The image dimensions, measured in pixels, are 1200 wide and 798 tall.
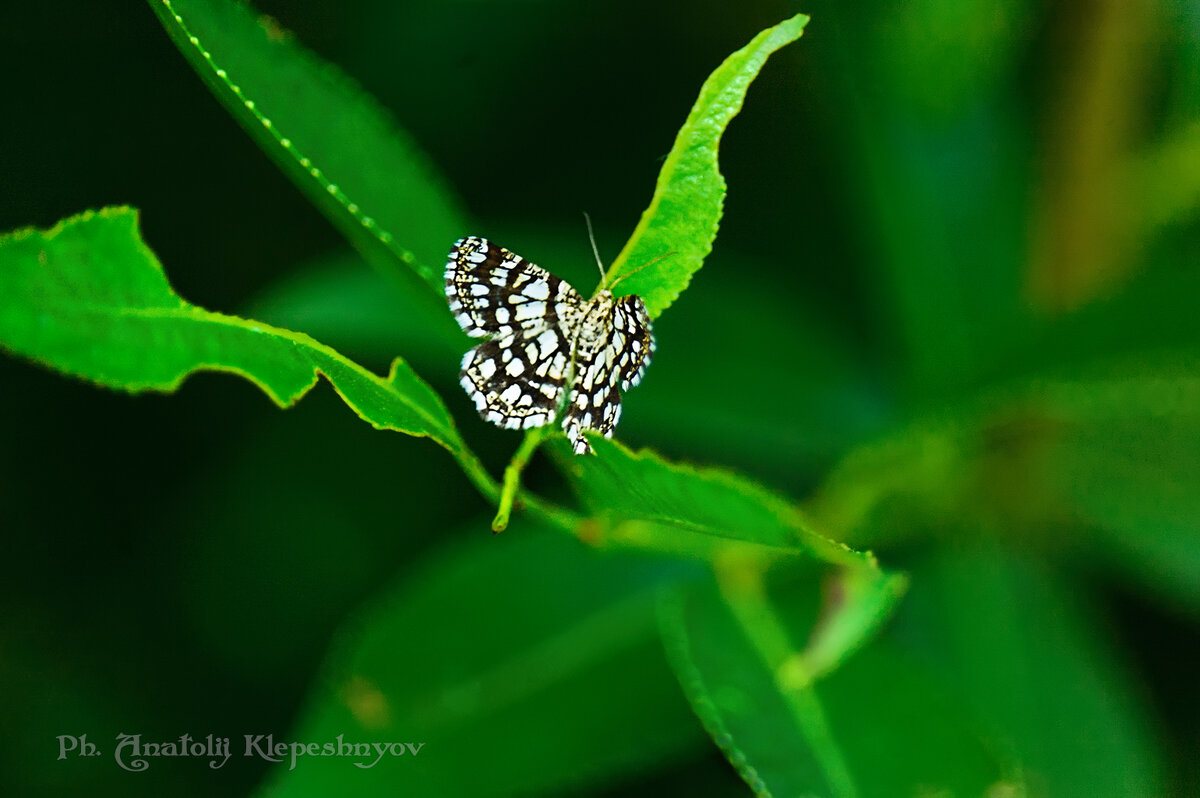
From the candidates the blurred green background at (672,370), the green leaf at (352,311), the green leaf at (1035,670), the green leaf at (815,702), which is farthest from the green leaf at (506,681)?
the green leaf at (1035,670)

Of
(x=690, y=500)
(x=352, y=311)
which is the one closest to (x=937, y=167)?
(x=352, y=311)

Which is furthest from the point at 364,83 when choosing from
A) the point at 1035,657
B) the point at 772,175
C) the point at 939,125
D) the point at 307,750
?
the point at 1035,657

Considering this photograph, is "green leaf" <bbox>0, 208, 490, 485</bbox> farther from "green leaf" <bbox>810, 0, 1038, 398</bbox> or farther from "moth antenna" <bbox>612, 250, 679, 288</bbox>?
"green leaf" <bbox>810, 0, 1038, 398</bbox>

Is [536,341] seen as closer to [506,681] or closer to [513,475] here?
[513,475]

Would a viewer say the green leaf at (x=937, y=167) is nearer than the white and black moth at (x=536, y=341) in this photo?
No

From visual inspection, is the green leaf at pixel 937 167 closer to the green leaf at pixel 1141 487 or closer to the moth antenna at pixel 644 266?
the green leaf at pixel 1141 487

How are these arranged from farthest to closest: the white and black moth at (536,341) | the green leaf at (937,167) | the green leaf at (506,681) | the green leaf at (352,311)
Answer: the green leaf at (937,167) → the green leaf at (352,311) → the green leaf at (506,681) → the white and black moth at (536,341)

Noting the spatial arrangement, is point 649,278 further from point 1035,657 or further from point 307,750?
point 1035,657
